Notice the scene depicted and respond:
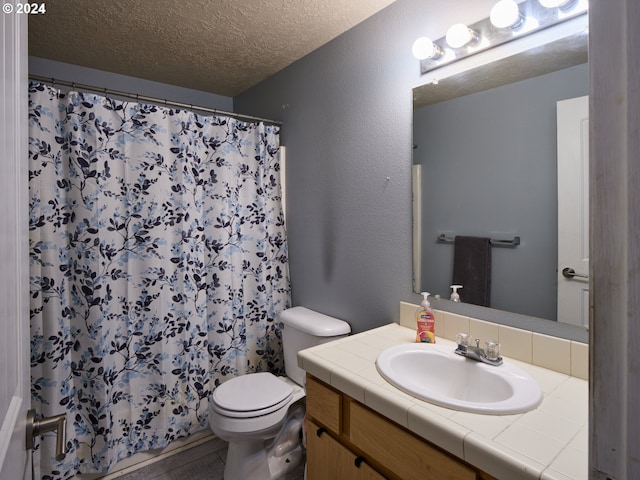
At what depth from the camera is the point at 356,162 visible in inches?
72.2

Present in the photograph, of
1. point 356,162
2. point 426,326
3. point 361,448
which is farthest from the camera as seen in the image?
point 356,162

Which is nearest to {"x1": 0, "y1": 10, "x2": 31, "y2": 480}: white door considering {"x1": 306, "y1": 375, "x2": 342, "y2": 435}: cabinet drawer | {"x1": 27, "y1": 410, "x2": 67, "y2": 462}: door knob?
{"x1": 27, "y1": 410, "x2": 67, "y2": 462}: door knob

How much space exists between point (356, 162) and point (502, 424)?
4.37 feet

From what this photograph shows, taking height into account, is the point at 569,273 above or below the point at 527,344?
above

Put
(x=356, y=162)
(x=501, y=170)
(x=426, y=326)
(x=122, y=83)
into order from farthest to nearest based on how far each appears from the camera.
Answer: (x=122, y=83) → (x=356, y=162) → (x=426, y=326) → (x=501, y=170)

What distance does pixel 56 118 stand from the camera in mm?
1662

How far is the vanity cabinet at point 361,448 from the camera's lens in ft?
2.89

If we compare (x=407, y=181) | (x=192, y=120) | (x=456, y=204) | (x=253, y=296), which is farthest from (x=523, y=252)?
(x=192, y=120)

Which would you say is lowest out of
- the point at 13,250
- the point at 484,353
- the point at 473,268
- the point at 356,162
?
the point at 484,353

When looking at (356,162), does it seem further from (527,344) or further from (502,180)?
(527,344)

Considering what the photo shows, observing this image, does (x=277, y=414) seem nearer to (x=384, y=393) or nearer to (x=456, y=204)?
(x=384, y=393)

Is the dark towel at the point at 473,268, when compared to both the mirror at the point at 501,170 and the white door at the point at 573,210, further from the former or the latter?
the white door at the point at 573,210

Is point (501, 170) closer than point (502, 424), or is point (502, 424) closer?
point (502, 424)

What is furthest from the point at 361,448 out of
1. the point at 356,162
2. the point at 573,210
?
the point at 356,162
